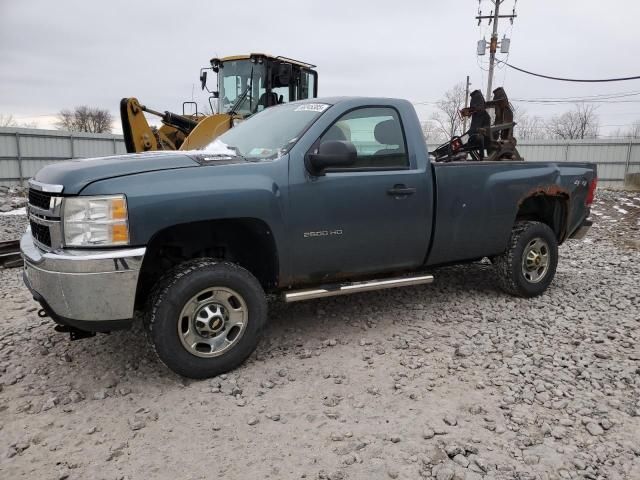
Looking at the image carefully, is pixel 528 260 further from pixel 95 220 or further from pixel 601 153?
pixel 601 153

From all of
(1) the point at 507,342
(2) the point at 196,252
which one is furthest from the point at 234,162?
(1) the point at 507,342

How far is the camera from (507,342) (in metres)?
4.11

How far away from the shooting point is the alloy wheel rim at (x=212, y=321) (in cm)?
336

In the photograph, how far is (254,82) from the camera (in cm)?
1059

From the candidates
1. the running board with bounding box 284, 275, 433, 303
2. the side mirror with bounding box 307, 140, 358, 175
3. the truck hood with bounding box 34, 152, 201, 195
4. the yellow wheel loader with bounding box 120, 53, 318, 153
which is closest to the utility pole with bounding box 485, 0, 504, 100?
the yellow wheel loader with bounding box 120, 53, 318, 153

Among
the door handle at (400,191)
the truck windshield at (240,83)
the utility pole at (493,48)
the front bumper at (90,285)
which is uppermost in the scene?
the utility pole at (493,48)

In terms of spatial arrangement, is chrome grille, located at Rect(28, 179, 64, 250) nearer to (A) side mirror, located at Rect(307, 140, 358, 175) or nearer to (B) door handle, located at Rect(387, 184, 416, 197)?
(A) side mirror, located at Rect(307, 140, 358, 175)

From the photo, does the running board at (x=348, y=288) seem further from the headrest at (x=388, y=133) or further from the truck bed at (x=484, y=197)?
the headrest at (x=388, y=133)

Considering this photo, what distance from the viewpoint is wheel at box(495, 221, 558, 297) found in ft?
16.8

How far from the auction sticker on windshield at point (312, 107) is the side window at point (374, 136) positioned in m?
0.18

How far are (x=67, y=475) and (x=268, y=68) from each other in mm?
9301

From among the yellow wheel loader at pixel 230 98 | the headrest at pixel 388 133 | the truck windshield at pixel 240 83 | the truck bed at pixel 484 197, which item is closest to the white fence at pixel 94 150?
the yellow wheel loader at pixel 230 98

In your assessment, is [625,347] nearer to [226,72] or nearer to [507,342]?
[507,342]

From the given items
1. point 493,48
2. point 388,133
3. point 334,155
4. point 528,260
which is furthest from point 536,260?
point 493,48
